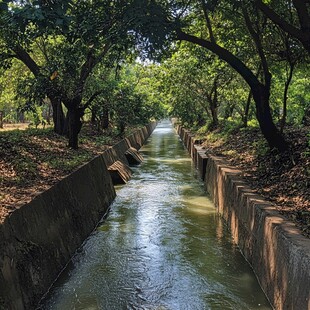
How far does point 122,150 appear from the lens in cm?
2259

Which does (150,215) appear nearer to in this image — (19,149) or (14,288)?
(19,149)

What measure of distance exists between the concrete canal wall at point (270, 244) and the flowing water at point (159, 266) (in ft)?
1.18

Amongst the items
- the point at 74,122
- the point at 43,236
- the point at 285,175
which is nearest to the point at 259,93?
the point at 285,175

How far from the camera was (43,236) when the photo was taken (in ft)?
23.4

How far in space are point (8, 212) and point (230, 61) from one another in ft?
23.6

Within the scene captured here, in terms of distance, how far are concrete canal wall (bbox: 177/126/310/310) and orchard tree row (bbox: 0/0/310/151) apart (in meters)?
2.32

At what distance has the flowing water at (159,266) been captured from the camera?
21.7 ft

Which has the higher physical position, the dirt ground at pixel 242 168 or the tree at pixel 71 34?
the tree at pixel 71 34

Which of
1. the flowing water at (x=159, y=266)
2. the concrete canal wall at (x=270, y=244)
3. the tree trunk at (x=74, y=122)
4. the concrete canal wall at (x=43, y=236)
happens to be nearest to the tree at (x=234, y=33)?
the concrete canal wall at (x=270, y=244)

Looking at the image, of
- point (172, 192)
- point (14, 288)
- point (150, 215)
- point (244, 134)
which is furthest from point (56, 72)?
point (244, 134)

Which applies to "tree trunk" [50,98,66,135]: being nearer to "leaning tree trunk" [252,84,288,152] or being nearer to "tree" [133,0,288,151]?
"tree" [133,0,288,151]

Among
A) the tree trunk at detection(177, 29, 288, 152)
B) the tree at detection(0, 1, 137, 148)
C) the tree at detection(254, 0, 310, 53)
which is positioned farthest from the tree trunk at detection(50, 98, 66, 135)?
the tree at detection(254, 0, 310, 53)

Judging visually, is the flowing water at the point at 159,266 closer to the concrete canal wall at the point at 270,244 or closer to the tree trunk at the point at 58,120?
the concrete canal wall at the point at 270,244

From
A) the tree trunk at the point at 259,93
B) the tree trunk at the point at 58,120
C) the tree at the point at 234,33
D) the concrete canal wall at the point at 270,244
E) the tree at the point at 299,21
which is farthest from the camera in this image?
the tree trunk at the point at 58,120
